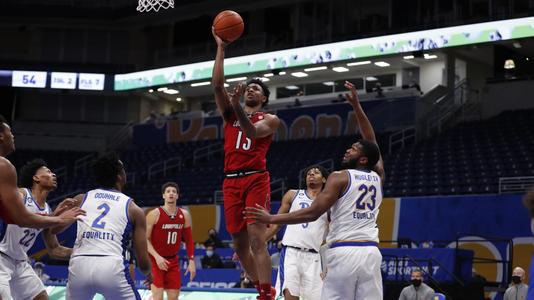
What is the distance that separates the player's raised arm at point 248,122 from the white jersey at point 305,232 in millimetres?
2619

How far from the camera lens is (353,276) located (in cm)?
743

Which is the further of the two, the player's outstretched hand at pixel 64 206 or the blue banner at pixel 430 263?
the blue banner at pixel 430 263

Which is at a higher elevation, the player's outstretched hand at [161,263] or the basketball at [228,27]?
the basketball at [228,27]

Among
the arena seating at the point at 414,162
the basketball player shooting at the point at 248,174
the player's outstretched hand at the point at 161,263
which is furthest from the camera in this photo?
the arena seating at the point at 414,162

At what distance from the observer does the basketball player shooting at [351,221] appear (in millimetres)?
7430

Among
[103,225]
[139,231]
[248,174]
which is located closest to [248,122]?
[248,174]

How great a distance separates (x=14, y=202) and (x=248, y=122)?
2.44m

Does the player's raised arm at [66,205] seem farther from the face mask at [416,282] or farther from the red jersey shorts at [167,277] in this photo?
the face mask at [416,282]

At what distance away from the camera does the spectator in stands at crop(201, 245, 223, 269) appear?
19672 mm

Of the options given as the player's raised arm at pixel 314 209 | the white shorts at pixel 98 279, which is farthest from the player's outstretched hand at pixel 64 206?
the player's raised arm at pixel 314 209

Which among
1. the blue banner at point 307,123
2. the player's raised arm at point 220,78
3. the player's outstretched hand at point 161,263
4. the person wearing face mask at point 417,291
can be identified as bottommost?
the person wearing face mask at point 417,291

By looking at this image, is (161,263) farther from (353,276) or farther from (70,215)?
(353,276)

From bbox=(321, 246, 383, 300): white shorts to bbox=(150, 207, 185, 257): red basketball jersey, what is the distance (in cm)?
524

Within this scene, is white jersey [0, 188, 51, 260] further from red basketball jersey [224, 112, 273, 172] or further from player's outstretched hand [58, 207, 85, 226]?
red basketball jersey [224, 112, 273, 172]
